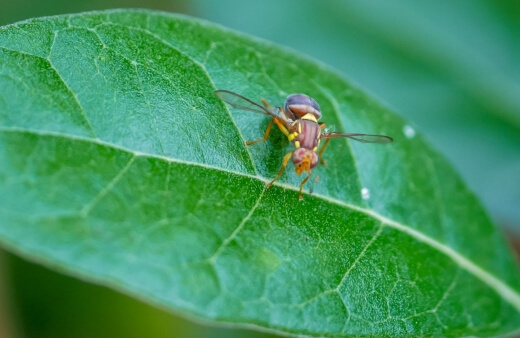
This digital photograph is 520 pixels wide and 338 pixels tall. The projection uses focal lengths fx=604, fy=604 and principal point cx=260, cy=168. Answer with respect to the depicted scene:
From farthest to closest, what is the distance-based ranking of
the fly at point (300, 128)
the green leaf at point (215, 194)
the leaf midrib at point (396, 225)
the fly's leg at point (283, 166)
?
the fly at point (300, 128) → the fly's leg at point (283, 166) → the leaf midrib at point (396, 225) → the green leaf at point (215, 194)

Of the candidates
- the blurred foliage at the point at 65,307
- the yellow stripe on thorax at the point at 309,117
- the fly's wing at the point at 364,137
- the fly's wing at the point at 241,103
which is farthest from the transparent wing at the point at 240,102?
the blurred foliage at the point at 65,307

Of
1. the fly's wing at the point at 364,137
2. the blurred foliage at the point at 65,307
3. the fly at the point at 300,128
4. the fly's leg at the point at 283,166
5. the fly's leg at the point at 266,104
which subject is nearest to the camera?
the fly's leg at the point at 283,166

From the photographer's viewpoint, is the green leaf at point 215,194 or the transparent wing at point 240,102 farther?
the transparent wing at point 240,102

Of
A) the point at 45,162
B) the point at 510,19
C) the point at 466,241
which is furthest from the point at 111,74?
the point at 510,19

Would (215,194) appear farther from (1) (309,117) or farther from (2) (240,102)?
(1) (309,117)

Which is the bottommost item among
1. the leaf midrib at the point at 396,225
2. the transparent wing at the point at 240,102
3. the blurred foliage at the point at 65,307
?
the blurred foliage at the point at 65,307

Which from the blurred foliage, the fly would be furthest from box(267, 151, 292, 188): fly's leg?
the blurred foliage

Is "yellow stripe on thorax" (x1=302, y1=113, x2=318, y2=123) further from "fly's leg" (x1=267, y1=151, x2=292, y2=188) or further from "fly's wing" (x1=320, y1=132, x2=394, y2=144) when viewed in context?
"fly's leg" (x1=267, y1=151, x2=292, y2=188)

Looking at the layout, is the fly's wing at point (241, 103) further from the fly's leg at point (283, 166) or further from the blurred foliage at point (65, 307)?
the blurred foliage at point (65, 307)
